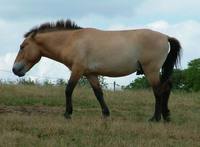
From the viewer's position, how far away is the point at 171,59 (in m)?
12.4

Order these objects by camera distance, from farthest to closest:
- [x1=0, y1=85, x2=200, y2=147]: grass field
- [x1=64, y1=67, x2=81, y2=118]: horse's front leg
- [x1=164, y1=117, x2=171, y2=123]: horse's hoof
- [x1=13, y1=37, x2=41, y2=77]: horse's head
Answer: [x1=13, y1=37, x2=41, y2=77]: horse's head, [x1=164, y1=117, x2=171, y2=123]: horse's hoof, [x1=64, y1=67, x2=81, y2=118]: horse's front leg, [x1=0, y1=85, x2=200, y2=147]: grass field

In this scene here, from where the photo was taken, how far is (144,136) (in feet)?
29.3

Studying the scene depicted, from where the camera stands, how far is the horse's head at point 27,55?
40.1 feet

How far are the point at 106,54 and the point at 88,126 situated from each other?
266 centimetres

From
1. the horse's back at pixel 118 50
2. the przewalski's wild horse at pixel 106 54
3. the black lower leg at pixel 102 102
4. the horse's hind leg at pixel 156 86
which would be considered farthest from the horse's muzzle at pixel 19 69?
the horse's hind leg at pixel 156 86

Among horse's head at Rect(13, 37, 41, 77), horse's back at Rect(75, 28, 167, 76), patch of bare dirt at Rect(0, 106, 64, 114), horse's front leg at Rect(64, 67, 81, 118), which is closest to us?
horse's front leg at Rect(64, 67, 81, 118)

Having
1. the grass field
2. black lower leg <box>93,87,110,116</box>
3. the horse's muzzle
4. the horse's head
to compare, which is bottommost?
the grass field

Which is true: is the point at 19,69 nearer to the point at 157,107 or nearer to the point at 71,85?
the point at 71,85

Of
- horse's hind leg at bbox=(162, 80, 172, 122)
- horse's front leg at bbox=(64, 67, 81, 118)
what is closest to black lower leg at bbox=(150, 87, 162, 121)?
horse's hind leg at bbox=(162, 80, 172, 122)

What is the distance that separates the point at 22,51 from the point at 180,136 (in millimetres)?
4765

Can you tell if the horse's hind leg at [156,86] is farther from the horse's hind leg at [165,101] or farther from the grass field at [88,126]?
the grass field at [88,126]

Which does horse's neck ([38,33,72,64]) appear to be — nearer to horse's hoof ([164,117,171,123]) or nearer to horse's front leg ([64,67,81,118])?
horse's front leg ([64,67,81,118])

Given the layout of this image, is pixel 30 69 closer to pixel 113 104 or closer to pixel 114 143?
pixel 113 104

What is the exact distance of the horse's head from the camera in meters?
12.2
